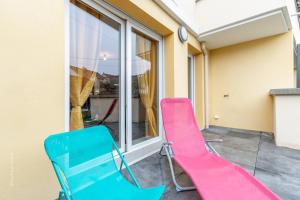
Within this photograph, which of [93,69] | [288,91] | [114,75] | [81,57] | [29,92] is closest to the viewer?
[29,92]

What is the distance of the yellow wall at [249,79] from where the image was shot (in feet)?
12.7

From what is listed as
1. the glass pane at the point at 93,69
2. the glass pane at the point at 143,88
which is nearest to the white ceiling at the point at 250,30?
the glass pane at the point at 143,88

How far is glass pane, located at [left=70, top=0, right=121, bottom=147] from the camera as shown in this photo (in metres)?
1.92

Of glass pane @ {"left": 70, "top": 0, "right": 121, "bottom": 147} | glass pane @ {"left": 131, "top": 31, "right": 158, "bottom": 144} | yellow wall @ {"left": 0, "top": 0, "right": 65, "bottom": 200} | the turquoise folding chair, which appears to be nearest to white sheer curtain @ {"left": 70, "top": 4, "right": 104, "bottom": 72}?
glass pane @ {"left": 70, "top": 0, "right": 121, "bottom": 147}

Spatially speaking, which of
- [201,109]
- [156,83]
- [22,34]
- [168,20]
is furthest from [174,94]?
[22,34]

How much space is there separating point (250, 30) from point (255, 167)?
297 centimetres

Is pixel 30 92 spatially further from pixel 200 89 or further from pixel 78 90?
pixel 200 89

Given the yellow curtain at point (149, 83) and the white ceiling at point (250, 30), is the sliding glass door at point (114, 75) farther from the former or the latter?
the white ceiling at point (250, 30)

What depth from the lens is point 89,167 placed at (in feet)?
4.80

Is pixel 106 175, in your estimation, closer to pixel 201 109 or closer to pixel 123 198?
pixel 123 198

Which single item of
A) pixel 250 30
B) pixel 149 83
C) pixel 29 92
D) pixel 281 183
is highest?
pixel 250 30

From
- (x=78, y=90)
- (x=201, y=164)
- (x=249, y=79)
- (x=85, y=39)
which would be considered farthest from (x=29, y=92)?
(x=249, y=79)

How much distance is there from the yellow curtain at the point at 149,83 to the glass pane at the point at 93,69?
21.0 inches

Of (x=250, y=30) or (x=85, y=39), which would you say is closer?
(x=85, y=39)
